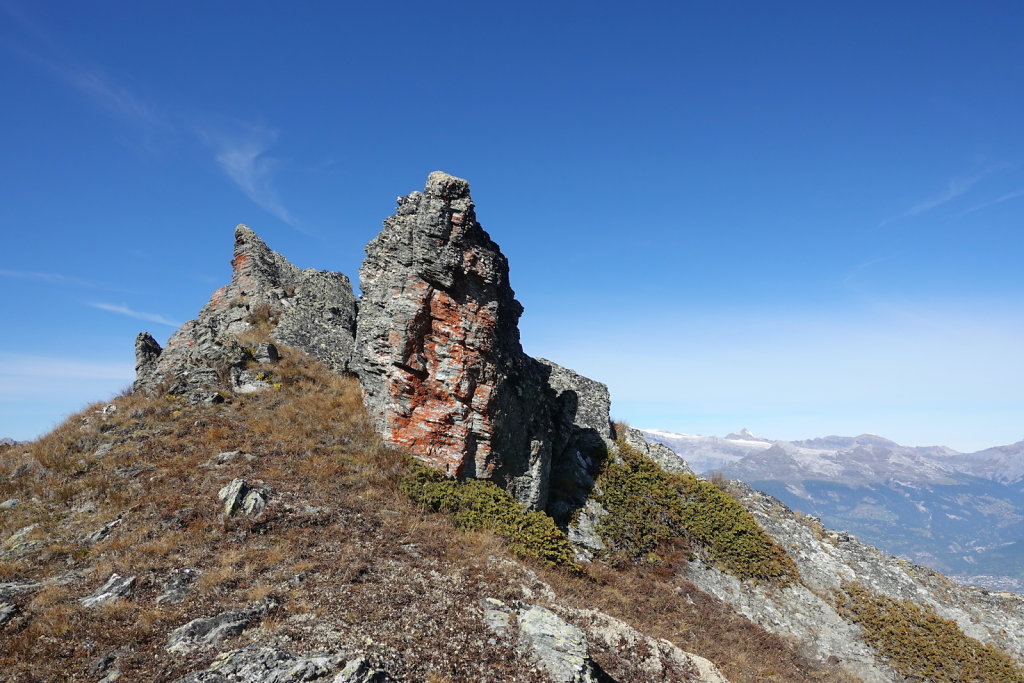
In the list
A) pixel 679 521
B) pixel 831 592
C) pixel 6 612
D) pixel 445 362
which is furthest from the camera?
pixel 679 521

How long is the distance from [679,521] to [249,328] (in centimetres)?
2523

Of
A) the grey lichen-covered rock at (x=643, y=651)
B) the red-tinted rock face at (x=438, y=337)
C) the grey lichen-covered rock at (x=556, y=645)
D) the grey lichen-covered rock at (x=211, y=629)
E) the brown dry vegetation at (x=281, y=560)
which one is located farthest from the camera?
the red-tinted rock face at (x=438, y=337)

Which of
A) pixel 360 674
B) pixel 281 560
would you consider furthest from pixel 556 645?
pixel 281 560

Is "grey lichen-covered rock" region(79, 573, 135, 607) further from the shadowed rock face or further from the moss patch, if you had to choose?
the moss patch

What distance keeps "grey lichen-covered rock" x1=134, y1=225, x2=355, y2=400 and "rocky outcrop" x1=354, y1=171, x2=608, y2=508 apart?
20.8 ft

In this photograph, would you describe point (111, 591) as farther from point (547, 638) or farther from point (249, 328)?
point (249, 328)

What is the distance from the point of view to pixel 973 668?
793 inches

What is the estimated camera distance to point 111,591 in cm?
1123

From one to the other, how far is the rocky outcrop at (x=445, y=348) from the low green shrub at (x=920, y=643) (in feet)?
48.1

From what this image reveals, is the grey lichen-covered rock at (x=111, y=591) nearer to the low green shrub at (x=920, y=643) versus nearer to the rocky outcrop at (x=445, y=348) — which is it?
the rocky outcrop at (x=445, y=348)

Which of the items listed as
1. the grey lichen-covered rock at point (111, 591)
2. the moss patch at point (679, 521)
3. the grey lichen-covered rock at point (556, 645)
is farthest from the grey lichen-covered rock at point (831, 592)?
the grey lichen-covered rock at point (111, 591)

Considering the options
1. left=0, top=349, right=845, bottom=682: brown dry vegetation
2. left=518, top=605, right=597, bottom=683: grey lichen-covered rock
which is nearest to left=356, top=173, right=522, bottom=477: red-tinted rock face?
left=0, top=349, right=845, bottom=682: brown dry vegetation

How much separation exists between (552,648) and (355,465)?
33.4ft

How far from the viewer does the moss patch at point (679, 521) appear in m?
23.3
